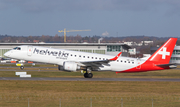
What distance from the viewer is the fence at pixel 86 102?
21.1 metres

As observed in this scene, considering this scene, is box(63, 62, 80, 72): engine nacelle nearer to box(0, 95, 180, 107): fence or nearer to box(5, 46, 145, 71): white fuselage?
box(5, 46, 145, 71): white fuselage

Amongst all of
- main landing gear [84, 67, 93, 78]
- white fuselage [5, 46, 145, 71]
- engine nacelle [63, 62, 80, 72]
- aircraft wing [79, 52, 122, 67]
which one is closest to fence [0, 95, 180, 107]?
engine nacelle [63, 62, 80, 72]

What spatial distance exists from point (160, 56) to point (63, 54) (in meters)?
15.6

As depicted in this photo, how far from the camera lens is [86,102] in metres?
22.3

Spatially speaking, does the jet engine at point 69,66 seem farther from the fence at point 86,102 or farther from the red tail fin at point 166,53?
the fence at point 86,102

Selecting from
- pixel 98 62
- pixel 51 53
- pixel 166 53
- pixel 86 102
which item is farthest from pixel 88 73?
pixel 86 102

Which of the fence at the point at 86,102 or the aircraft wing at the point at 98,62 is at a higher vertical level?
the aircraft wing at the point at 98,62

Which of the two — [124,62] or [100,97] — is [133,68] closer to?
[124,62]

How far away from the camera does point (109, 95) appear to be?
86.2 ft

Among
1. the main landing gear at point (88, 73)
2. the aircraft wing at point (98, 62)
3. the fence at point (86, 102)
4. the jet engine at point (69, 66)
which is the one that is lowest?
the fence at point (86, 102)

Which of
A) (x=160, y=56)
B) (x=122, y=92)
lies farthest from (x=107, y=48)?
(x=122, y=92)

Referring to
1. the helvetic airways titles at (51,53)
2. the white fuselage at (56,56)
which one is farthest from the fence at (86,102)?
the helvetic airways titles at (51,53)

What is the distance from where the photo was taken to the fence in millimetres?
21062

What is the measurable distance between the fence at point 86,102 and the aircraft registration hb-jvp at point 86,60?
15150 mm
